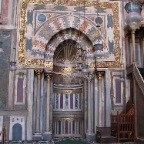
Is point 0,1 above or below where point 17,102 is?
above

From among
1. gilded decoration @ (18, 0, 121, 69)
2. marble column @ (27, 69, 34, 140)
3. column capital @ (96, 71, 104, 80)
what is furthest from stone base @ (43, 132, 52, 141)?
column capital @ (96, 71, 104, 80)

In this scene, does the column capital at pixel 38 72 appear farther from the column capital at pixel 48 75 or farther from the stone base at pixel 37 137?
A: the stone base at pixel 37 137

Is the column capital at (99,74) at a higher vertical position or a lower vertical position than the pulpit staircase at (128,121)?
higher

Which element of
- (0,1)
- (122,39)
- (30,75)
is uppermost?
(0,1)

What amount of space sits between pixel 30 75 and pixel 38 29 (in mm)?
1562

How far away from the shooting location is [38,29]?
912 cm

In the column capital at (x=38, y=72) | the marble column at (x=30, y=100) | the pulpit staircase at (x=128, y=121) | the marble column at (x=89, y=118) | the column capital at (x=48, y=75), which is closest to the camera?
the pulpit staircase at (x=128, y=121)

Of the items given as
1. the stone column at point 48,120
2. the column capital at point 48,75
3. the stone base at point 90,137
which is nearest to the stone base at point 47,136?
the stone column at point 48,120

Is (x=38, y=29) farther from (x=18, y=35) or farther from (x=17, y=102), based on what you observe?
(x=17, y=102)

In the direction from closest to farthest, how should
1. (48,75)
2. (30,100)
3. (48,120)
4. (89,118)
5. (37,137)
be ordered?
(37,137) < (30,100) < (48,120) < (48,75) < (89,118)

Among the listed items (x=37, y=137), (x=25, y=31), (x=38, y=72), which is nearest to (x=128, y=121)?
(x=37, y=137)

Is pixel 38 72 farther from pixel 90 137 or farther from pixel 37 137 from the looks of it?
pixel 90 137

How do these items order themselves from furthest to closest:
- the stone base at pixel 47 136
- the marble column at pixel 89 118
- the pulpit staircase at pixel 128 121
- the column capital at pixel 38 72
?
the marble column at pixel 89 118
the column capital at pixel 38 72
the stone base at pixel 47 136
the pulpit staircase at pixel 128 121

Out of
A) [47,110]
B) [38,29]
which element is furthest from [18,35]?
[47,110]
